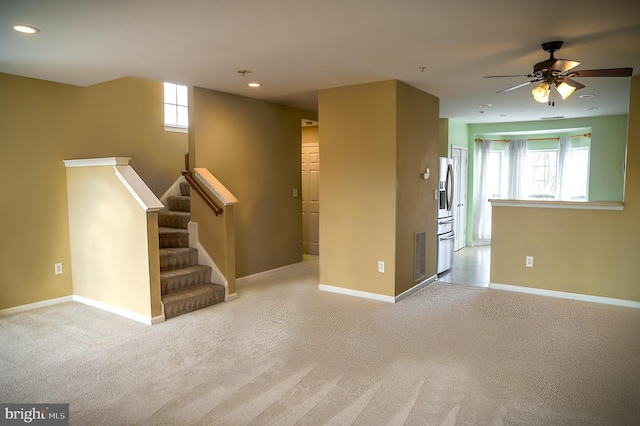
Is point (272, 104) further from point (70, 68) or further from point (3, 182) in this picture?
point (3, 182)

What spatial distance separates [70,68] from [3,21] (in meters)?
→ 1.27

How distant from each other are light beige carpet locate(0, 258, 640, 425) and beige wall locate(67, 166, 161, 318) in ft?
0.81

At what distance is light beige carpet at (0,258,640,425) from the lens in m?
2.43

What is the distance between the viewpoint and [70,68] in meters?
3.90

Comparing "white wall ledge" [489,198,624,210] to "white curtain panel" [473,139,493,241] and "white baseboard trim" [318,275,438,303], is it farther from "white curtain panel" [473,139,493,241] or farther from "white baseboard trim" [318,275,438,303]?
"white curtain panel" [473,139,493,241]

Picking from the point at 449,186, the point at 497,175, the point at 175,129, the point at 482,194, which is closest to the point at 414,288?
the point at 449,186

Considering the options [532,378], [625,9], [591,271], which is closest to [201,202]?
[532,378]

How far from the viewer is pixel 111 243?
4180 millimetres

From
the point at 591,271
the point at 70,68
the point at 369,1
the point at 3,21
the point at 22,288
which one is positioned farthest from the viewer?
the point at 591,271

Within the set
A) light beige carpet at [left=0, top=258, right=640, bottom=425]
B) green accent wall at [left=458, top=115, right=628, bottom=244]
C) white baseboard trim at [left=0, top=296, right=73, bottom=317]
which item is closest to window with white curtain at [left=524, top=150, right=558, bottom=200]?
green accent wall at [left=458, top=115, right=628, bottom=244]

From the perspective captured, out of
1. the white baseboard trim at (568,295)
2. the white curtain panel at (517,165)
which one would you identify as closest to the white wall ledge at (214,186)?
the white baseboard trim at (568,295)

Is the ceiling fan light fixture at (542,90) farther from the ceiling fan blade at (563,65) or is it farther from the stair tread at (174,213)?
the stair tread at (174,213)

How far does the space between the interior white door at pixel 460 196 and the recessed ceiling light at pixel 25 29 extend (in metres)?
6.53

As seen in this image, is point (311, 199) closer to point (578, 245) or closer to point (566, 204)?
point (566, 204)
